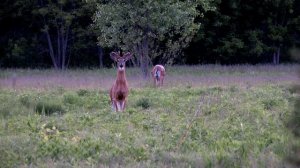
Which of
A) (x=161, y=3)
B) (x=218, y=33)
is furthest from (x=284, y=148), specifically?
(x=218, y=33)

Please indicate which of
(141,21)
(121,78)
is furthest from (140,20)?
(121,78)

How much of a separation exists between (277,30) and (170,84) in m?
22.6

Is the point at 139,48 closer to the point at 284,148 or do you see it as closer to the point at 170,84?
the point at 170,84

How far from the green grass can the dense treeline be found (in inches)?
1027

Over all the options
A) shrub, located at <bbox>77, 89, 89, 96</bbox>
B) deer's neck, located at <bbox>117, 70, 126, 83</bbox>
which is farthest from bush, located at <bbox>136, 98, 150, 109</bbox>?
shrub, located at <bbox>77, 89, 89, 96</bbox>

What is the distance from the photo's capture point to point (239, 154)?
744 cm

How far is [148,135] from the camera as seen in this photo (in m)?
9.06

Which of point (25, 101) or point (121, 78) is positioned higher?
point (121, 78)

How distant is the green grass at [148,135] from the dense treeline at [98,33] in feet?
85.6

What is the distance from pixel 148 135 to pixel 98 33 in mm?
30068

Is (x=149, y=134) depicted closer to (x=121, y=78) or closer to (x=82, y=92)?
(x=121, y=78)

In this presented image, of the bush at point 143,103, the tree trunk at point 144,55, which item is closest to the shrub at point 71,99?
the bush at point 143,103

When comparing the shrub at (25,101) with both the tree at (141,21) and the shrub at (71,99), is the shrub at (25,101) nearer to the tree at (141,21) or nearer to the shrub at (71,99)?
the shrub at (71,99)

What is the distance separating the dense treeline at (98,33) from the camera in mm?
40000
